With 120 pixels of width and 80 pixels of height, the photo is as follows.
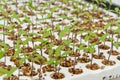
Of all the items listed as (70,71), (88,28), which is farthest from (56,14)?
(70,71)

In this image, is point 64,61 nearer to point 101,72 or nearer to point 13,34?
point 101,72

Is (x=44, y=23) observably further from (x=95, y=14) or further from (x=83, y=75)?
(x=83, y=75)

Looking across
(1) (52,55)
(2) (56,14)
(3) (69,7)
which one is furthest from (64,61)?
(3) (69,7)

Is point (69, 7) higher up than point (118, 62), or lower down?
higher up

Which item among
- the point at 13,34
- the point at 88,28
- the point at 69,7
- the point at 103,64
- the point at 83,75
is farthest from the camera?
the point at 69,7

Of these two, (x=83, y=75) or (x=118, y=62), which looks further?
(x=118, y=62)

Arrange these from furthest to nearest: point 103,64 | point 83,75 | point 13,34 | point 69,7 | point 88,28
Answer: point 69,7
point 88,28
point 13,34
point 103,64
point 83,75

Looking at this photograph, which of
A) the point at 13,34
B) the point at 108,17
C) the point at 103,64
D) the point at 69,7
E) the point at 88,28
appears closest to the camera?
the point at 103,64

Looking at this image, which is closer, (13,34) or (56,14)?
(13,34)

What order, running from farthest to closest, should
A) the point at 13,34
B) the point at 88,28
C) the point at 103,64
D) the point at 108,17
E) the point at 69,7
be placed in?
the point at 69,7
the point at 108,17
the point at 88,28
the point at 13,34
the point at 103,64
